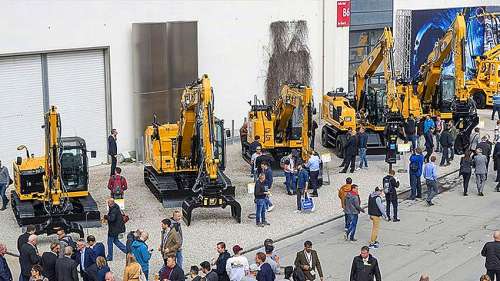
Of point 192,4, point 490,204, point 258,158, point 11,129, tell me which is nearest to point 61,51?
point 11,129

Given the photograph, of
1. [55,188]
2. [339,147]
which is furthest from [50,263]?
[339,147]

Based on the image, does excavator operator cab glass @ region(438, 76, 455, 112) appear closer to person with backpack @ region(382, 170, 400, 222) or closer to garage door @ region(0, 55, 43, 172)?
person with backpack @ region(382, 170, 400, 222)

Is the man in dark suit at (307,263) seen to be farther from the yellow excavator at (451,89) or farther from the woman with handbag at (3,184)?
the yellow excavator at (451,89)

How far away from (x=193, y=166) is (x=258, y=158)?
211cm

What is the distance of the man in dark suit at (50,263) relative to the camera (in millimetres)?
16375

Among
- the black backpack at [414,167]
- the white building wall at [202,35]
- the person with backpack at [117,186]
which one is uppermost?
the white building wall at [202,35]

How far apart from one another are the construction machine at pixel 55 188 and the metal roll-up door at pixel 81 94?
6.29 m

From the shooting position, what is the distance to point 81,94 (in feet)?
99.6

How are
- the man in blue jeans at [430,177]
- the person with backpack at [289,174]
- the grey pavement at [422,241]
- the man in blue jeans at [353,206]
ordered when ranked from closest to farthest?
the grey pavement at [422,241]
the man in blue jeans at [353,206]
the man in blue jeans at [430,177]
the person with backpack at [289,174]

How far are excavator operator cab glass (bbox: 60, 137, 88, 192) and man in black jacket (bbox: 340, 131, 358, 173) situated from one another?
9.41 meters

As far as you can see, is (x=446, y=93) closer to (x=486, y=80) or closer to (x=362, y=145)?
(x=362, y=145)

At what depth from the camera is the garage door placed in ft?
92.9

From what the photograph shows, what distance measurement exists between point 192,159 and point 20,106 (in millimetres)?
6934

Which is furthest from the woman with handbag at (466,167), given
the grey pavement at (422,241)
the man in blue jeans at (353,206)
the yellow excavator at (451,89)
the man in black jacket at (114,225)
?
the man in black jacket at (114,225)
